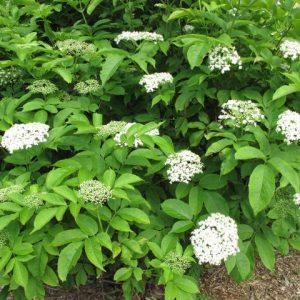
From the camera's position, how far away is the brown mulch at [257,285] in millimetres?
4180

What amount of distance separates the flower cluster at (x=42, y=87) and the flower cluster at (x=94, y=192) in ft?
3.33

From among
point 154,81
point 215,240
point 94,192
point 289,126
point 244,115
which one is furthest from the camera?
point 154,81

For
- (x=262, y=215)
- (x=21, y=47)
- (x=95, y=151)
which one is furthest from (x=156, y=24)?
(x=262, y=215)

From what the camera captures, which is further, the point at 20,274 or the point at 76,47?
the point at 76,47

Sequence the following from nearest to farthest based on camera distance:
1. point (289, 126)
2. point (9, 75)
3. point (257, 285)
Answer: point (289, 126) → point (9, 75) → point (257, 285)

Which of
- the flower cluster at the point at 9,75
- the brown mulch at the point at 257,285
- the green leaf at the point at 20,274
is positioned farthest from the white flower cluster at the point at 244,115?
the brown mulch at the point at 257,285

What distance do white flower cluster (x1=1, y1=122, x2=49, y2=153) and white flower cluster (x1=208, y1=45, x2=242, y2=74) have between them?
1196 mm

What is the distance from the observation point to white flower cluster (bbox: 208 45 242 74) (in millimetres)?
2814

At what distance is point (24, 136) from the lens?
8.21 feet

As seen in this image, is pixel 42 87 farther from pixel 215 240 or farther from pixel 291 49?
pixel 291 49

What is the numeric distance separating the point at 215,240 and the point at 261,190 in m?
0.38

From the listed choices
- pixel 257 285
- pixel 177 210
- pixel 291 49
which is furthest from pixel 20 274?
pixel 257 285

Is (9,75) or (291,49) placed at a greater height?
(291,49)

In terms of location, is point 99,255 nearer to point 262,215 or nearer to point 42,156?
point 42,156
